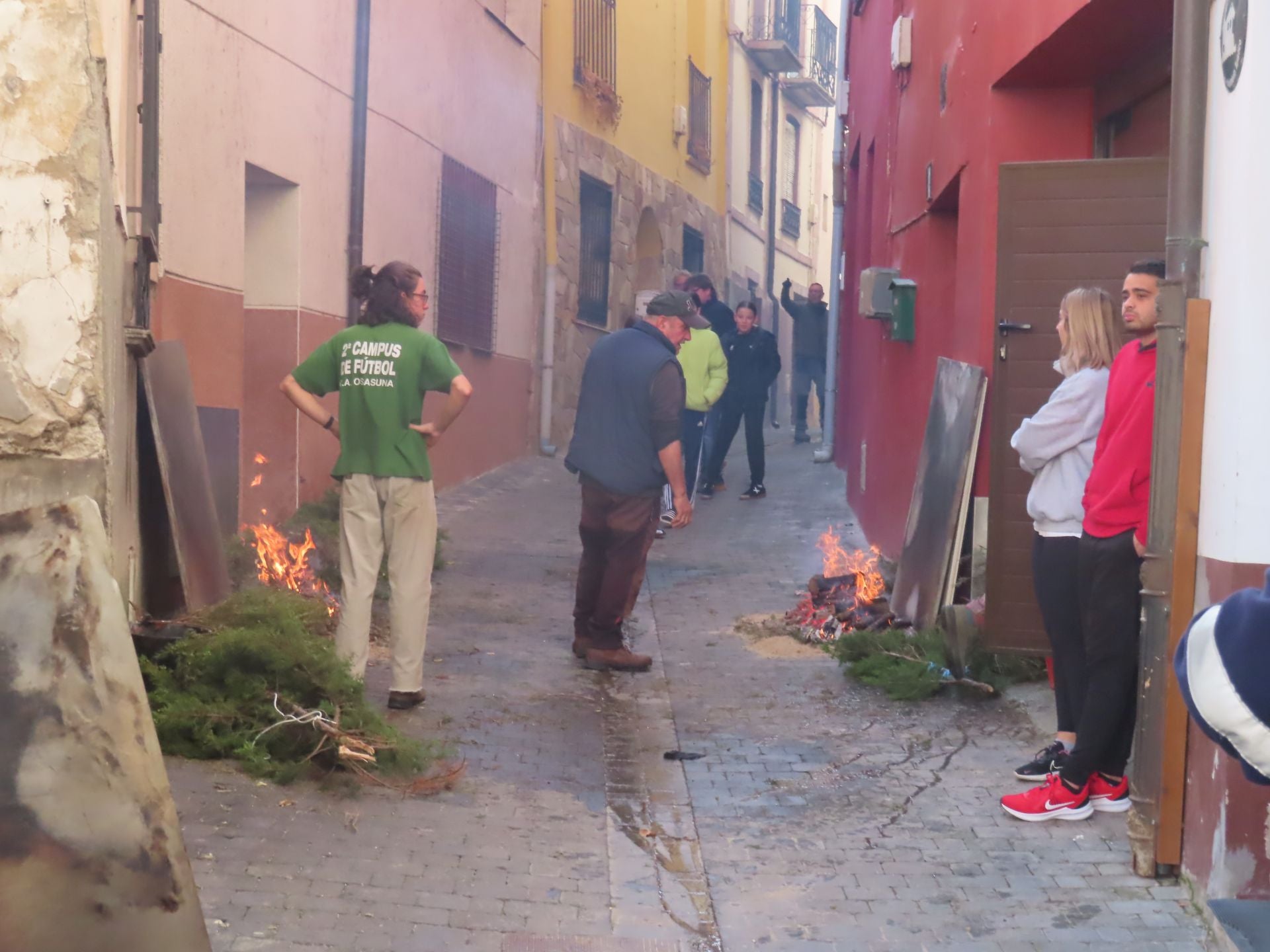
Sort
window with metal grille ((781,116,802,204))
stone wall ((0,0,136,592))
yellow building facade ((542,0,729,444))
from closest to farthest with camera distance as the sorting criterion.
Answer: stone wall ((0,0,136,592)) < yellow building facade ((542,0,729,444)) < window with metal grille ((781,116,802,204))

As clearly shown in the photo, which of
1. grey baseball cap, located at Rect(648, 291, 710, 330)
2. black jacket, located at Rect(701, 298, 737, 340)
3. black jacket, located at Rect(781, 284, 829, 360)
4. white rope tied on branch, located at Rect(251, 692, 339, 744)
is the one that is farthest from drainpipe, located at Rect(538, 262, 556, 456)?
white rope tied on branch, located at Rect(251, 692, 339, 744)

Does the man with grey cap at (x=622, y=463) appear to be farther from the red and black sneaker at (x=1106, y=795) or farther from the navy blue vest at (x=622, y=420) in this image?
the red and black sneaker at (x=1106, y=795)

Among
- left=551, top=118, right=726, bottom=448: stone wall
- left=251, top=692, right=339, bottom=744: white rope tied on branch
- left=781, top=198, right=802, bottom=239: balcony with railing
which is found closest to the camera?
left=251, top=692, right=339, bottom=744: white rope tied on branch

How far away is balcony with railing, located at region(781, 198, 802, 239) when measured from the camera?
1126 inches

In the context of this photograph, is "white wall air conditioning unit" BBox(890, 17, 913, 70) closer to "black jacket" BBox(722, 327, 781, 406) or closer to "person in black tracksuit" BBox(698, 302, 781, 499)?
"person in black tracksuit" BBox(698, 302, 781, 499)

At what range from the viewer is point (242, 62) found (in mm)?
8820

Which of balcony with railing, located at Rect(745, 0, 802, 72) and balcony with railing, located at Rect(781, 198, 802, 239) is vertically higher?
balcony with railing, located at Rect(745, 0, 802, 72)

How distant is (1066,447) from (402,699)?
283 centimetres

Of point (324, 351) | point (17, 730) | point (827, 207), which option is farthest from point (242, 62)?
point (827, 207)

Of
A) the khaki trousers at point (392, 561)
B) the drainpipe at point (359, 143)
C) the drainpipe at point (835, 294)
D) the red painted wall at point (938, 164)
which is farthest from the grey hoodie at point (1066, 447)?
the drainpipe at point (835, 294)

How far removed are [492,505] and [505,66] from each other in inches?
180

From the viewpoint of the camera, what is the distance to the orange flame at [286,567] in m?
7.33

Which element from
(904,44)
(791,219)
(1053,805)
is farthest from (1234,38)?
(791,219)

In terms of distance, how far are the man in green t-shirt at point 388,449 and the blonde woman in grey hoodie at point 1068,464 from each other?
232cm
